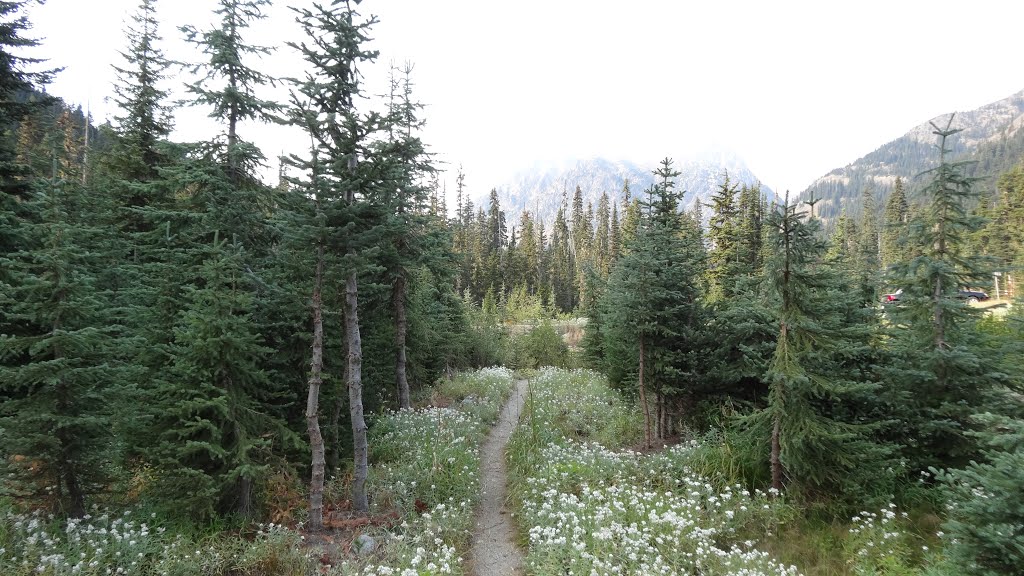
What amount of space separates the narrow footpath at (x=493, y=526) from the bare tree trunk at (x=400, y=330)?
3.69 meters

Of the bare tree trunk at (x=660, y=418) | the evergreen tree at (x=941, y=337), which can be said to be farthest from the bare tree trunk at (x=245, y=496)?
the evergreen tree at (x=941, y=337)

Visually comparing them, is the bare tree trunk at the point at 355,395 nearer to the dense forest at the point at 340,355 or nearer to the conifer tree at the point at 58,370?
the dense forest at the point at 340,355

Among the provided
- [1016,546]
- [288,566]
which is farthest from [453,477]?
[1016,546]

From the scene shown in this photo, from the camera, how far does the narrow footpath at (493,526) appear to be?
7.72 metres

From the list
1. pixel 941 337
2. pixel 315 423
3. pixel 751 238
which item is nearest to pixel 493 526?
pixel 315 423

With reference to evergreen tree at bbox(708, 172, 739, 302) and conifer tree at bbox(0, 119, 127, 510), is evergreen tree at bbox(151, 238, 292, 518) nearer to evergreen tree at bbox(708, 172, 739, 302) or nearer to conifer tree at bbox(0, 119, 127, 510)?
conifer tree at bbox(0, 119, 127, 510)

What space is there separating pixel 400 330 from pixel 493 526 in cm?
785

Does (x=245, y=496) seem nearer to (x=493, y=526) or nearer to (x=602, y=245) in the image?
(x=493, y=526)

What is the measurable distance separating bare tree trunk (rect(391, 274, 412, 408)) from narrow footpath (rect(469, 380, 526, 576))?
3686mm

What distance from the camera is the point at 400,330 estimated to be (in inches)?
592

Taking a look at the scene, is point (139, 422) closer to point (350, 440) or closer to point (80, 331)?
point (80, 331)

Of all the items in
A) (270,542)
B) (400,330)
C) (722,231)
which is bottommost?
(270,542)

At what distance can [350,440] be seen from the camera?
456 inches

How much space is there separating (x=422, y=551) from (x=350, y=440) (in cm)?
551
